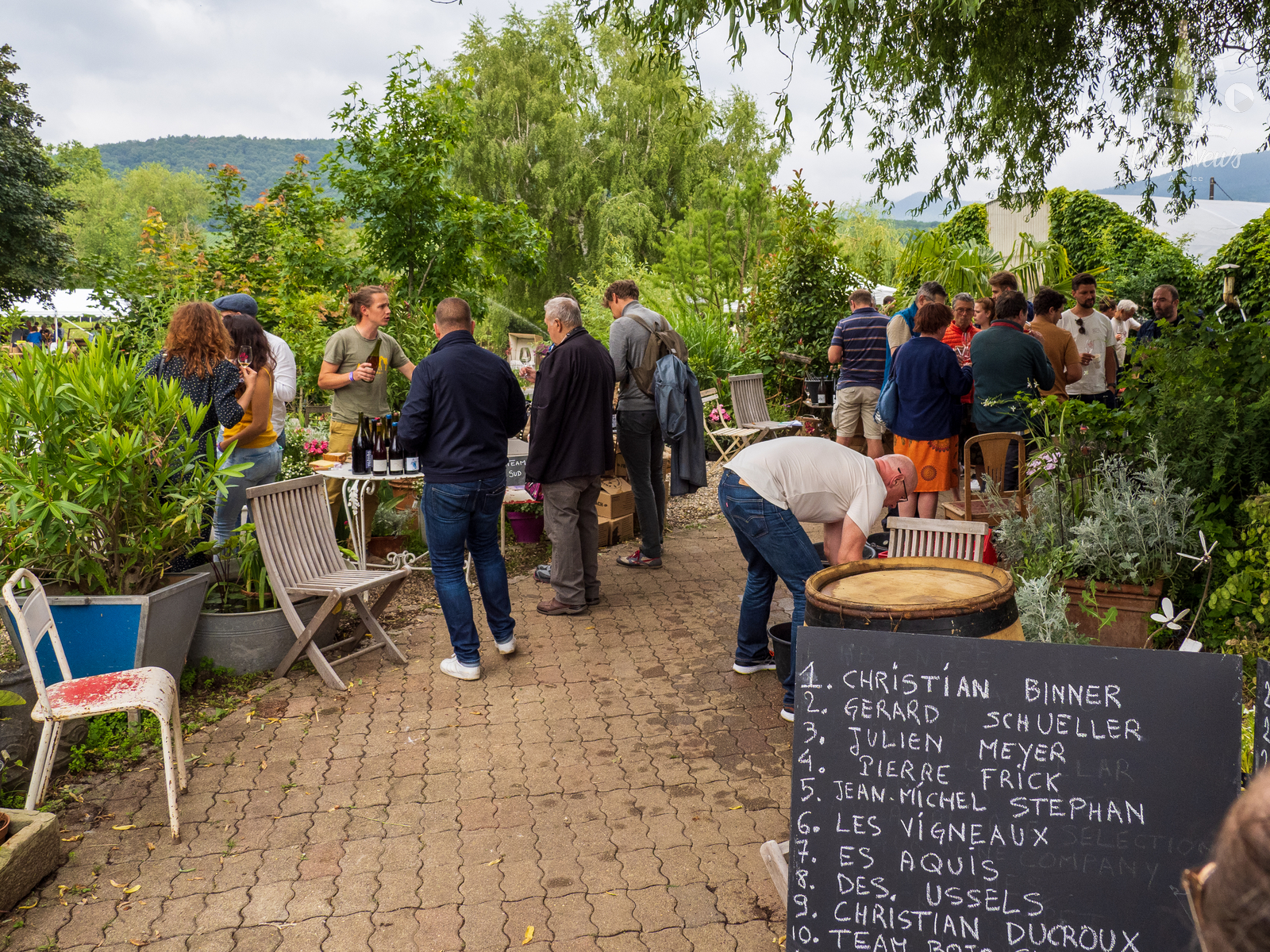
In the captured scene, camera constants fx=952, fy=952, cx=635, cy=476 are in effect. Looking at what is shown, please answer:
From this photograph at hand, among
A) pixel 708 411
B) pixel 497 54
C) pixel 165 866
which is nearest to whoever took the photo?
pixel 165 866

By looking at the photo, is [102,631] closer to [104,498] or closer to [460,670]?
[104,498]

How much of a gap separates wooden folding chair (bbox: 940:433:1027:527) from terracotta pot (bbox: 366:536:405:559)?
3.82 metres

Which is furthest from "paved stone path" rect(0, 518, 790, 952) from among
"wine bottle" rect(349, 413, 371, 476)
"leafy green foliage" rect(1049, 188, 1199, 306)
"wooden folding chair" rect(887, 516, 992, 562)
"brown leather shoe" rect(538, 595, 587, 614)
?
"leafy green foliage" rect(1049, 188, 1199, 306)

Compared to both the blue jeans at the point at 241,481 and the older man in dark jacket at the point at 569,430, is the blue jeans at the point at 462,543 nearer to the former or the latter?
the older man in dark jacket at the point at 569,430

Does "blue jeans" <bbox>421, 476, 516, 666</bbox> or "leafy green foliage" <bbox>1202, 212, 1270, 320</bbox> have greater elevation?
"leafy green foliage" <bbox>1202, 212, 1270, 320</bbox>

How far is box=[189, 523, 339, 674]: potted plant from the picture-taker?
15.9 ft

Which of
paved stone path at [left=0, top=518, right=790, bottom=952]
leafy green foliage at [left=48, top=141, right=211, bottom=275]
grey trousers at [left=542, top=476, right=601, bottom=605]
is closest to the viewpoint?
paved stone path at [left=0, top=518, right=790, bottom=952]

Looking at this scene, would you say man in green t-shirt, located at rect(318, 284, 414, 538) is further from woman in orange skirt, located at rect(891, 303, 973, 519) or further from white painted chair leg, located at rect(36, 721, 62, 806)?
woman in orange skirt, located at rect(891, 303, 973, 519)

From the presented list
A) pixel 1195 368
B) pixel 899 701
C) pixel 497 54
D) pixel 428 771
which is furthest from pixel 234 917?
pixel 497 54

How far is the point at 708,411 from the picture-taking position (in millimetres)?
11508

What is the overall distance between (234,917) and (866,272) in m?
11.9

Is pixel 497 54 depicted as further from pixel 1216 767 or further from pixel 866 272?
pixel 1216 767

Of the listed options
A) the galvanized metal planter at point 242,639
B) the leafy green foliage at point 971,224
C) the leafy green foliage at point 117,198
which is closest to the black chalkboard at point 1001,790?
the galvanized metal planter at point 242,639

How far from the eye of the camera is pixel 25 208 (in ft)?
94.4
